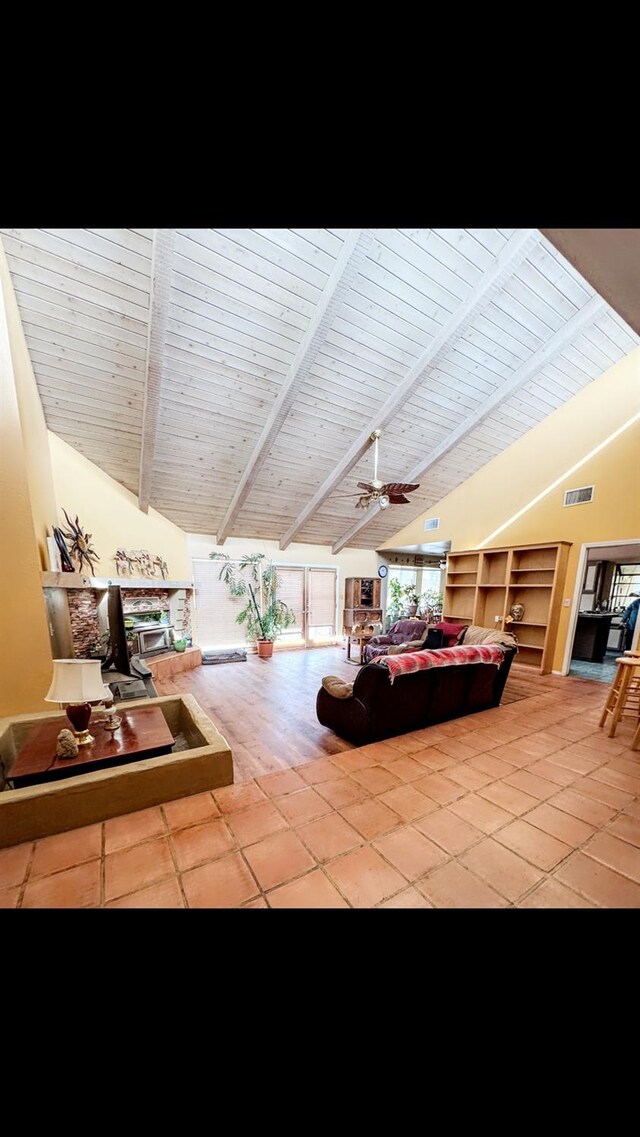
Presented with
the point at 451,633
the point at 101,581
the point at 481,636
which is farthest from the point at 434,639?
the point at 101,581

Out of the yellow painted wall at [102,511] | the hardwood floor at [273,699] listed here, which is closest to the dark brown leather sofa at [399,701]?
the hardwood floor at [273,699]

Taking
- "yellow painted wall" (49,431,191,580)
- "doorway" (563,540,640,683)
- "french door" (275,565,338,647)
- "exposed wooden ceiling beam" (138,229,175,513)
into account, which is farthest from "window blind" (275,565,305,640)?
"doorway" (563,540,640,683)

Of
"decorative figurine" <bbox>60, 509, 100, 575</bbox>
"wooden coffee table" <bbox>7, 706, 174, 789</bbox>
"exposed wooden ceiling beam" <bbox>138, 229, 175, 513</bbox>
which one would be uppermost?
"exposed wooden ceiling beam" <bbox>138, 229, 175, 513</bbox>

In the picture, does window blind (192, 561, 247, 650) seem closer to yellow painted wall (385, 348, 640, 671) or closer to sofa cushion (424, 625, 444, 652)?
sofa cushion (424, 625, 444, 652)

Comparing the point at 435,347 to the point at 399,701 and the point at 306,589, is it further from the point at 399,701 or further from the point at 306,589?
the point at 306,589

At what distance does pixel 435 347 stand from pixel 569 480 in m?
3.16

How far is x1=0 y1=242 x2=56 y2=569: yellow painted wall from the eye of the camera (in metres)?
2.54

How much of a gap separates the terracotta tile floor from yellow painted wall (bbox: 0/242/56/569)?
2283 millimetres
